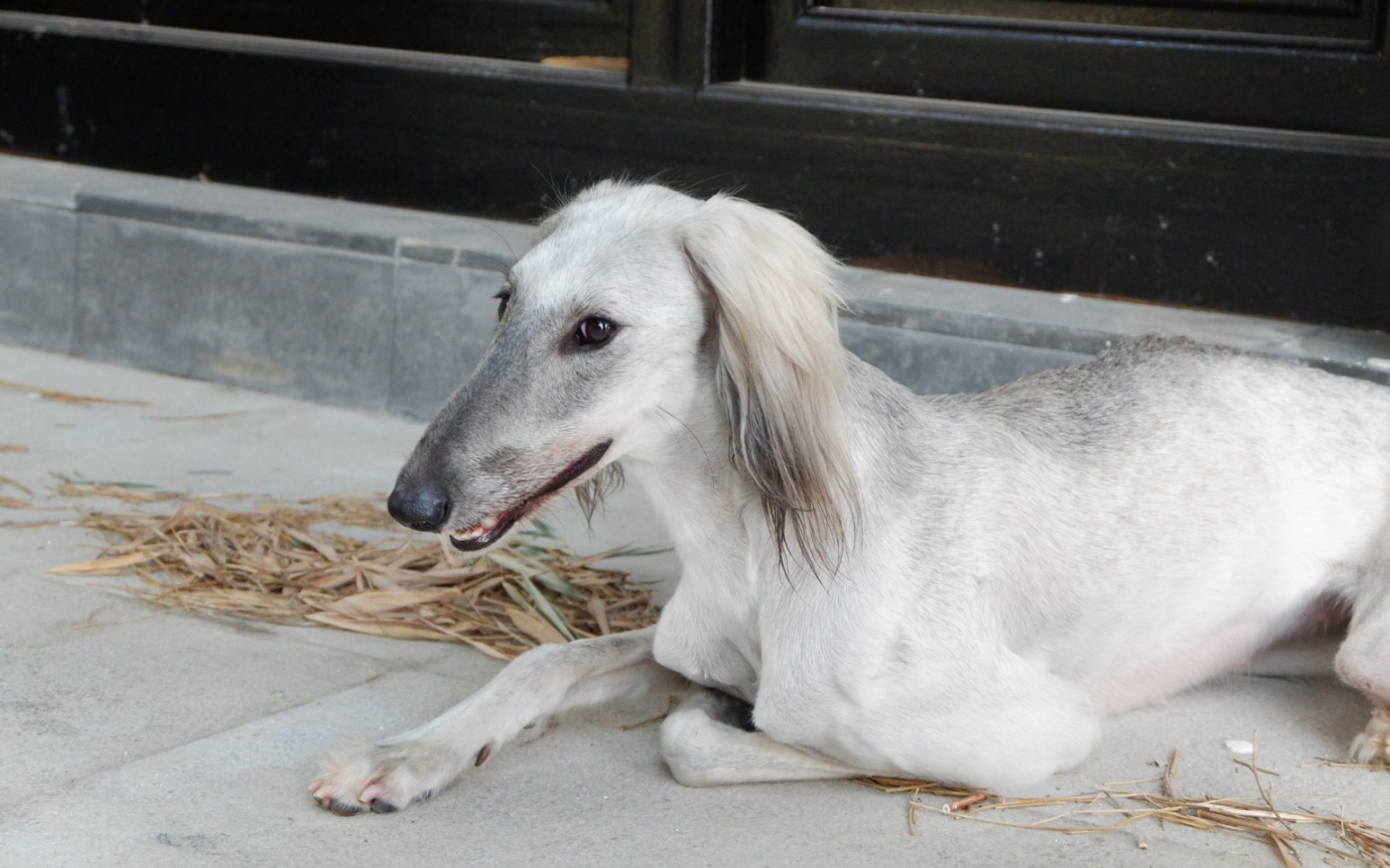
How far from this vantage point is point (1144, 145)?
16.9 feet

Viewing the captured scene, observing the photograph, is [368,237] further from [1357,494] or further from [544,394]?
[1357,494]

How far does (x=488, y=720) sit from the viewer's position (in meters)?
3.18

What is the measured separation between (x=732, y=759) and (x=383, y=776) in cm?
64

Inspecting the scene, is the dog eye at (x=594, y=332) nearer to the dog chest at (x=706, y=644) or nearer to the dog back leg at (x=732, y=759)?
the dog chest at (x=706, y=644)

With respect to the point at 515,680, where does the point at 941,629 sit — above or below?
above

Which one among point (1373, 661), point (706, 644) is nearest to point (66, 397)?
point (706, 644)

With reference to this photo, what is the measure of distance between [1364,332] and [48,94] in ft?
17.8

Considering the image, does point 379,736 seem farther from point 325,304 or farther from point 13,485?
point 325,304

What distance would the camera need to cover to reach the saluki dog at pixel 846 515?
294cm

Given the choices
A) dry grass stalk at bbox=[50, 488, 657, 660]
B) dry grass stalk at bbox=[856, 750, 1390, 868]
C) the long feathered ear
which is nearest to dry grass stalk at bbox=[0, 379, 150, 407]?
dry grass stalk at bbox=[50, 488, 657, 660]

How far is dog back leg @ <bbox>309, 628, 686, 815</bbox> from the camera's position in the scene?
9.84 ft

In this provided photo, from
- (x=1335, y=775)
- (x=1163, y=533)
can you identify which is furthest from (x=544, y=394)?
(x=1335, y=775)

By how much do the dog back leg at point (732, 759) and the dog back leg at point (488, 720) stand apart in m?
0.27

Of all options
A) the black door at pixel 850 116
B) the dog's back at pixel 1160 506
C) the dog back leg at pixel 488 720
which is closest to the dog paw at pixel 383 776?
the dog back leg at pixel 488 720
